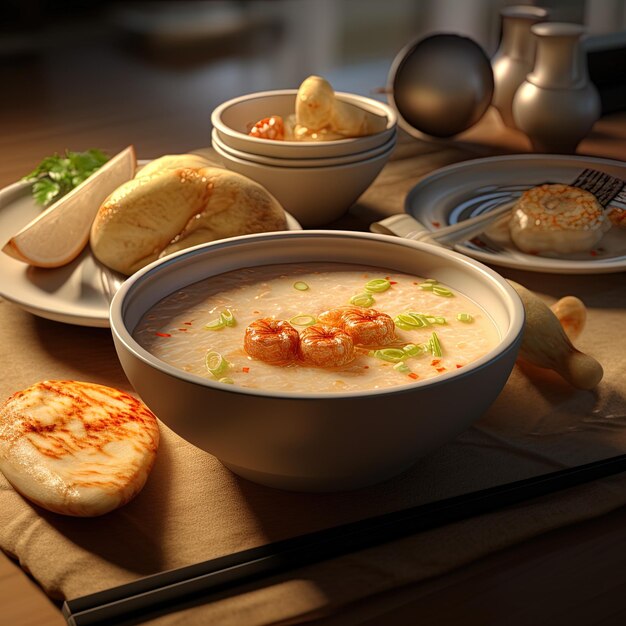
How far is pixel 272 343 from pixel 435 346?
15 centimetres

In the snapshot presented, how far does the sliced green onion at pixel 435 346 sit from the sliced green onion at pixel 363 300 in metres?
0.10

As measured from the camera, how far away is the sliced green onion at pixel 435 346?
34.2 inches

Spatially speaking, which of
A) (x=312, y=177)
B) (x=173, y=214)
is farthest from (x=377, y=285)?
(x=312, y=177)

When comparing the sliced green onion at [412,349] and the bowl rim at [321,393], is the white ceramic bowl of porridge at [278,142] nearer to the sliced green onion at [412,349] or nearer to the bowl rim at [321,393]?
the bowl rim at [321,393]

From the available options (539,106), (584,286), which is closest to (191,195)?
(584,286)

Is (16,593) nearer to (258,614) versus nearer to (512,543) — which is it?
(258,614)

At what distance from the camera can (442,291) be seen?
1.00 meters

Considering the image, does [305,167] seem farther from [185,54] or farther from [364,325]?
[185,54]

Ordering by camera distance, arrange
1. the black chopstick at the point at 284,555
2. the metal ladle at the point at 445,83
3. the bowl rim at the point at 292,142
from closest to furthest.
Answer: the black chopstick at the point at 284,555 < the bowl rim at the point at 292,142 < the metal ladle at the point at 445,83

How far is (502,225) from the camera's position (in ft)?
4.88

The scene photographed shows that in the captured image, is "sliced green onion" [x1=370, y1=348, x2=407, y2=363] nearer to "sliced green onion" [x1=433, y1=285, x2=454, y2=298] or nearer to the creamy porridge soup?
the creamy porridge soup

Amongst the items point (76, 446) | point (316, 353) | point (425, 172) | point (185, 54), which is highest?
point (316, 353)

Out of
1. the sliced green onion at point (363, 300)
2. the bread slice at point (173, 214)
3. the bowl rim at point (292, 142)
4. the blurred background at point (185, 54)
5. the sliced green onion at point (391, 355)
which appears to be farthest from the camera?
the blurred background at point (185, 54)

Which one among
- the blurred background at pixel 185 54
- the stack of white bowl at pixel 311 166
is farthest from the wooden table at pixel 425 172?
the stack of white bowl at pixel 311 166
